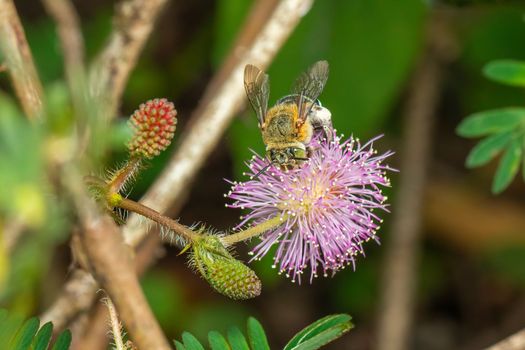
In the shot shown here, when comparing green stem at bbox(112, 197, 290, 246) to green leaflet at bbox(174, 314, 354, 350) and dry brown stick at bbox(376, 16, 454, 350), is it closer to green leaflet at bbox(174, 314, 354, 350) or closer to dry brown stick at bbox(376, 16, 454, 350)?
green leaflet at bbox(174, 314, 354, 350)

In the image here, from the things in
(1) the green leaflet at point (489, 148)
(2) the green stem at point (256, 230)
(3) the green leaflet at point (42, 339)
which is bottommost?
(3) the green leaflet at point (42, 339)

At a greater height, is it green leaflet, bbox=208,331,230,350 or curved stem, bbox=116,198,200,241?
curved stem, bbox=116,198,200,241

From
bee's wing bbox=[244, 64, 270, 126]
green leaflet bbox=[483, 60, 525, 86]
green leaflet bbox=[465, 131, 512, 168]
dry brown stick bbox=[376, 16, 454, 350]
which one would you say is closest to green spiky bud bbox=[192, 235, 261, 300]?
bee's wing bbox=[244, 64, 270, 126]

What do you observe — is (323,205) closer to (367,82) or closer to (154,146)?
(154,146)

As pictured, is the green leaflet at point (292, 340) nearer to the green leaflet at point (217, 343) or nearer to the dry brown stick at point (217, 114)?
the green leaflet at point (217, 343)

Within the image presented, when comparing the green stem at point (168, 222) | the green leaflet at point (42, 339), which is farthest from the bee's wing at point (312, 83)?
the green leaflet at point (42, 339)

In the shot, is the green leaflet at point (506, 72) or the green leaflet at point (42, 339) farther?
the green leaflet at point (506, 72)
